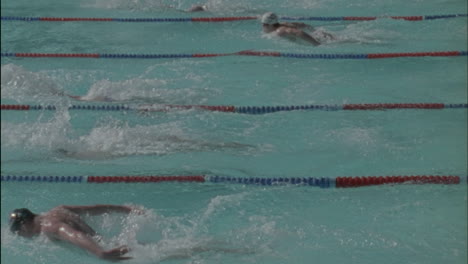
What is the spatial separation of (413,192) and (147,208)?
1358 millimetres

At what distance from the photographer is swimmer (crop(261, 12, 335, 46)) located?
6.59 meters

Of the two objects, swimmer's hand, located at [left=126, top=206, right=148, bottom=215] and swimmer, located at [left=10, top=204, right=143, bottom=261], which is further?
swimmer's hand, located at [left=126, top=206, right=148, bottom=215]

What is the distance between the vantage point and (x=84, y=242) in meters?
3.11

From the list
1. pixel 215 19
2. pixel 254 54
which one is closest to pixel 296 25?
pixel 254 54

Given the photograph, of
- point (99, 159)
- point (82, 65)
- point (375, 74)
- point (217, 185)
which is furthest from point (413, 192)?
point (82, 65)

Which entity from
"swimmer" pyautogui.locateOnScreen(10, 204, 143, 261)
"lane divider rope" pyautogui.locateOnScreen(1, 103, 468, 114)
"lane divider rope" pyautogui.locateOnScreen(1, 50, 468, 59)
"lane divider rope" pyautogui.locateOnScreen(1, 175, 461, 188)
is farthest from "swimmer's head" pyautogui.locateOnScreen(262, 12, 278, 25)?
"swimmer" pyautogui.locateOnScreen(10, 204, 143, 261)

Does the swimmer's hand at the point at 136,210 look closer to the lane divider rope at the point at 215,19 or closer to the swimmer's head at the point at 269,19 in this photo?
the swimmer's head at the point at 269,19

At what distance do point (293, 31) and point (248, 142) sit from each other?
2.19 m

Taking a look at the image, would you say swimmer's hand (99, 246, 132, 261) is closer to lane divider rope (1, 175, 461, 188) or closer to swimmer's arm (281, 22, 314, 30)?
lane divider rope (1, 175, 461, 188)

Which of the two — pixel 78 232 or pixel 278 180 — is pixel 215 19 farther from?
pixel 78 232

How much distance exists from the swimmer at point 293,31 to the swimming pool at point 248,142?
0.10 m

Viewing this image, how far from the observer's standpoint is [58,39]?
7.09 m

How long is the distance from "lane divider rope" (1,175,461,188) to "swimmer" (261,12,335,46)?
2705 millimetres

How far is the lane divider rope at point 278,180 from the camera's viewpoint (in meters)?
4.05
